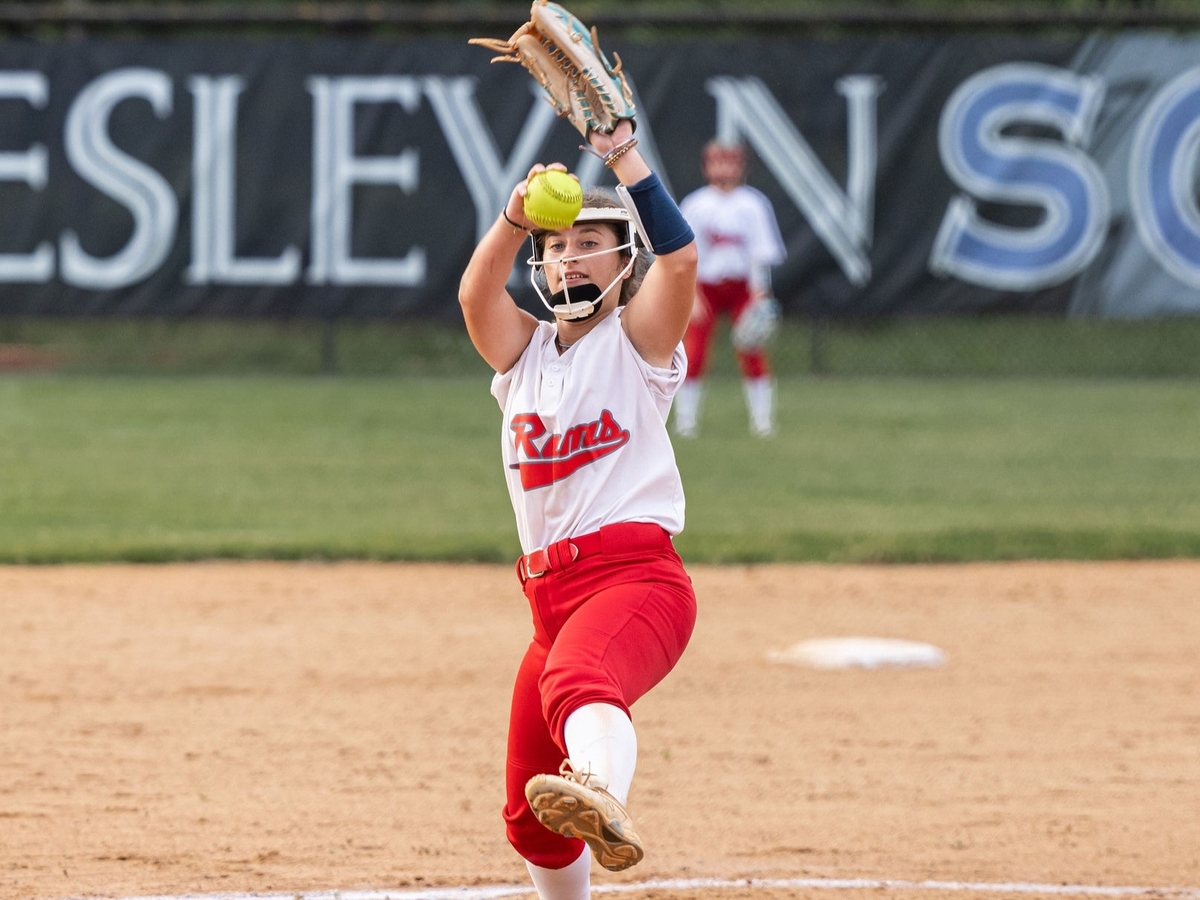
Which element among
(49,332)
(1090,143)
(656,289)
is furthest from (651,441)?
(49,332)

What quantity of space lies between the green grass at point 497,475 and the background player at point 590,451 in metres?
4.41

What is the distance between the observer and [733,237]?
38.8ft

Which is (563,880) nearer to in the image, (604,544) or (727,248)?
(604,544)

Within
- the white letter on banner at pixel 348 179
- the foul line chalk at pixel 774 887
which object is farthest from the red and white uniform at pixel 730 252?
the foul line chalk at pixel 774 887

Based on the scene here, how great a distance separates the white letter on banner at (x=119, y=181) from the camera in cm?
1393

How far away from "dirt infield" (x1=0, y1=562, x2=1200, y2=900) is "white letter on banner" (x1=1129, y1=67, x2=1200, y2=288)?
6.59 meters

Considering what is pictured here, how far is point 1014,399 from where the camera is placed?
13039mm

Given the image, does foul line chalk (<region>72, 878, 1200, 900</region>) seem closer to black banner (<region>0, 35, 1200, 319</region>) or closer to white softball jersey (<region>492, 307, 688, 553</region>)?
white softball jersey (<region>492, 307, 688, 553</region>)

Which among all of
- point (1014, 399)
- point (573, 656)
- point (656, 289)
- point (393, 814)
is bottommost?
point (1014, 399)

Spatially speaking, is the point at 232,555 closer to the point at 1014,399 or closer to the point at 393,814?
the point at 393,814

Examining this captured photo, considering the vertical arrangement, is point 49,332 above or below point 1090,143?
below

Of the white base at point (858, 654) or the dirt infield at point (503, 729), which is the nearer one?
the dirt infield at point (503, 729)

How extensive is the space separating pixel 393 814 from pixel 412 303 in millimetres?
9985

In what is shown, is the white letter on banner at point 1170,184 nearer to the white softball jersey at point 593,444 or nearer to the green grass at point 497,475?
the green grass at point 497,475
